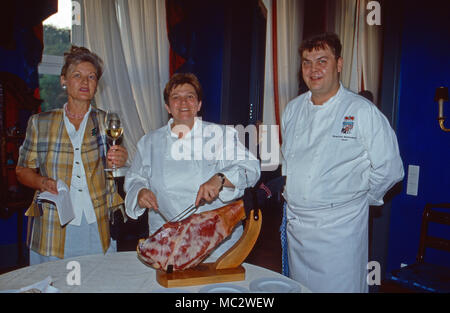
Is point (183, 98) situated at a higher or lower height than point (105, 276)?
higher

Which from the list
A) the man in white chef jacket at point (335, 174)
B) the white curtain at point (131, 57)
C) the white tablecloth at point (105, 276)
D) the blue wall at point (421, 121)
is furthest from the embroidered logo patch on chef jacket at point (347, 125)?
the white curtain at point (131, 57)

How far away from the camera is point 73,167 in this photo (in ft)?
6.40

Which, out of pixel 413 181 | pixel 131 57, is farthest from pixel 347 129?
pixel 131 57

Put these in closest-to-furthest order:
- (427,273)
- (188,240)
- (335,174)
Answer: (188,240) → (335,174) → (427,273)

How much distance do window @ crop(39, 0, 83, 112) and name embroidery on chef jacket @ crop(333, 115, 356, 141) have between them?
297 centimetres

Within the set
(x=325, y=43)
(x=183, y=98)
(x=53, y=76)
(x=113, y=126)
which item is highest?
(x=53, y=76)

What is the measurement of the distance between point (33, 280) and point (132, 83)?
8.70 ft

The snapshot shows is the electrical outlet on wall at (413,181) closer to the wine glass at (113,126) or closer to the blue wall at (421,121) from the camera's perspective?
the blue wall at (421,121)

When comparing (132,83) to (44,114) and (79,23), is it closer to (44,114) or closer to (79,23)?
(79,23)

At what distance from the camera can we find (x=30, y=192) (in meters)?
3.44

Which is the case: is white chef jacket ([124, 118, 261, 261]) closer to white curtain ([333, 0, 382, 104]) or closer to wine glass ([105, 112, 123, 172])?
wine glass ([105, 112, 123, 172])

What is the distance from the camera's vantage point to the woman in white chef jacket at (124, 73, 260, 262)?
1.95m

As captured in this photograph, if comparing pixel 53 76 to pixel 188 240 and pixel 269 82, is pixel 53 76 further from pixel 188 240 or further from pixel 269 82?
pixel 188 240

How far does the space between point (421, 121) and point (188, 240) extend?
254 centimetres
